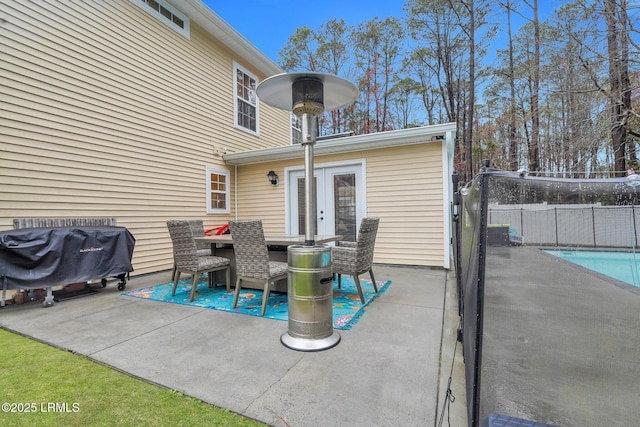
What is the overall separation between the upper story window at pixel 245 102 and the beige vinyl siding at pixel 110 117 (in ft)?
1.80

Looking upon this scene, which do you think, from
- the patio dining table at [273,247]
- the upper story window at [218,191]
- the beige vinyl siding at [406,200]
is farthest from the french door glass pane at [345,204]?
the upper story window at [218,191]

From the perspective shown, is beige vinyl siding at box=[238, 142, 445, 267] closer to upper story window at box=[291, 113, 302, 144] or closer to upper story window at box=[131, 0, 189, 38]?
upper story window at box=[131, 0, 189, 38]

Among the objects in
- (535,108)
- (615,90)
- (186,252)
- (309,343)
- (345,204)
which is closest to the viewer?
(309,343)

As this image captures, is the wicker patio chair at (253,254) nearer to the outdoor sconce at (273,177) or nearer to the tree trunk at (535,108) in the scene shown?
the outdoor sconce at (273,177)

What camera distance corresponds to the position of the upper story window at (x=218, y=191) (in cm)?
675

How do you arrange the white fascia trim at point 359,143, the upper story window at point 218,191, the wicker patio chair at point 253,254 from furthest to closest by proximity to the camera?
the upper story window at point 218,191, the white fascia trim at point 359,143, the wicker patio chair at point 253,254

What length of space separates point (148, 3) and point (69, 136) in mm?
3093

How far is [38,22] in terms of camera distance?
13.3ft

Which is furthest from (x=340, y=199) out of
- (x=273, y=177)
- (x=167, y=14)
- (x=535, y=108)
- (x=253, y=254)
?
(x=535, y=108)

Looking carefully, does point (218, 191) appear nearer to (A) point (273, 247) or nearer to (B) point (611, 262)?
(A) point (273, 247)

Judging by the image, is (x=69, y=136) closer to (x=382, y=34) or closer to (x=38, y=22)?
(x=38, y=22)

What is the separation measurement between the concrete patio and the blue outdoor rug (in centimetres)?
15

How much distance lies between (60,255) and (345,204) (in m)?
4.64

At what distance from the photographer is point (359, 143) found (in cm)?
575
